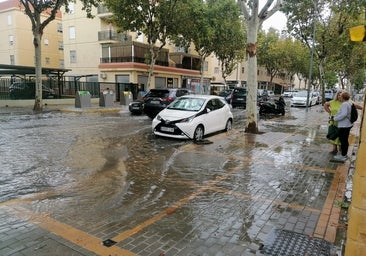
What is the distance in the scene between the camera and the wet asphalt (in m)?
3.83

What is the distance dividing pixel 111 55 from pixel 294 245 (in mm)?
34572

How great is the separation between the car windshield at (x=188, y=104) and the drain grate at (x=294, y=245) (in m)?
7.24

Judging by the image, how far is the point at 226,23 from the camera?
1121 inches

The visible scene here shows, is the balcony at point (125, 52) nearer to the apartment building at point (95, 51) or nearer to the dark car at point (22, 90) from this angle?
the apartment building at point (95, 51)

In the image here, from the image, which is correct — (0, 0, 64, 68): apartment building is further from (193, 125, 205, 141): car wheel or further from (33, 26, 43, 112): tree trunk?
(193, 125, 205, 141): car wheel

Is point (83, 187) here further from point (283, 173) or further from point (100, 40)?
point (100, 40)

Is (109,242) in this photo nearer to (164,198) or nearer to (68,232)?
(68,232)

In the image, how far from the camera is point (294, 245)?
3818 mm

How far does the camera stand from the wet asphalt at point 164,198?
383 cm

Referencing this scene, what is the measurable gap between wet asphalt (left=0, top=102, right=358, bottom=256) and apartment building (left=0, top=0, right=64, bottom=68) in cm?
3832

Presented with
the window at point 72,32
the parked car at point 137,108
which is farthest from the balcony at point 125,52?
the parked car at point 137,108

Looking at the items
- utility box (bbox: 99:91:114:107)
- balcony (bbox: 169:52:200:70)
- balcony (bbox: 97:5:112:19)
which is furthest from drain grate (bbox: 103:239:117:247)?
balcony (bbox: 169:52:200:70)

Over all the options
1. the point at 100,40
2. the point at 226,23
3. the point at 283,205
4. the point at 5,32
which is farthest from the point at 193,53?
the point at 283,205

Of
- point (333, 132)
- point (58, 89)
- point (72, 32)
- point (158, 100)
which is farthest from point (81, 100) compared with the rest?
point (72, 32)
